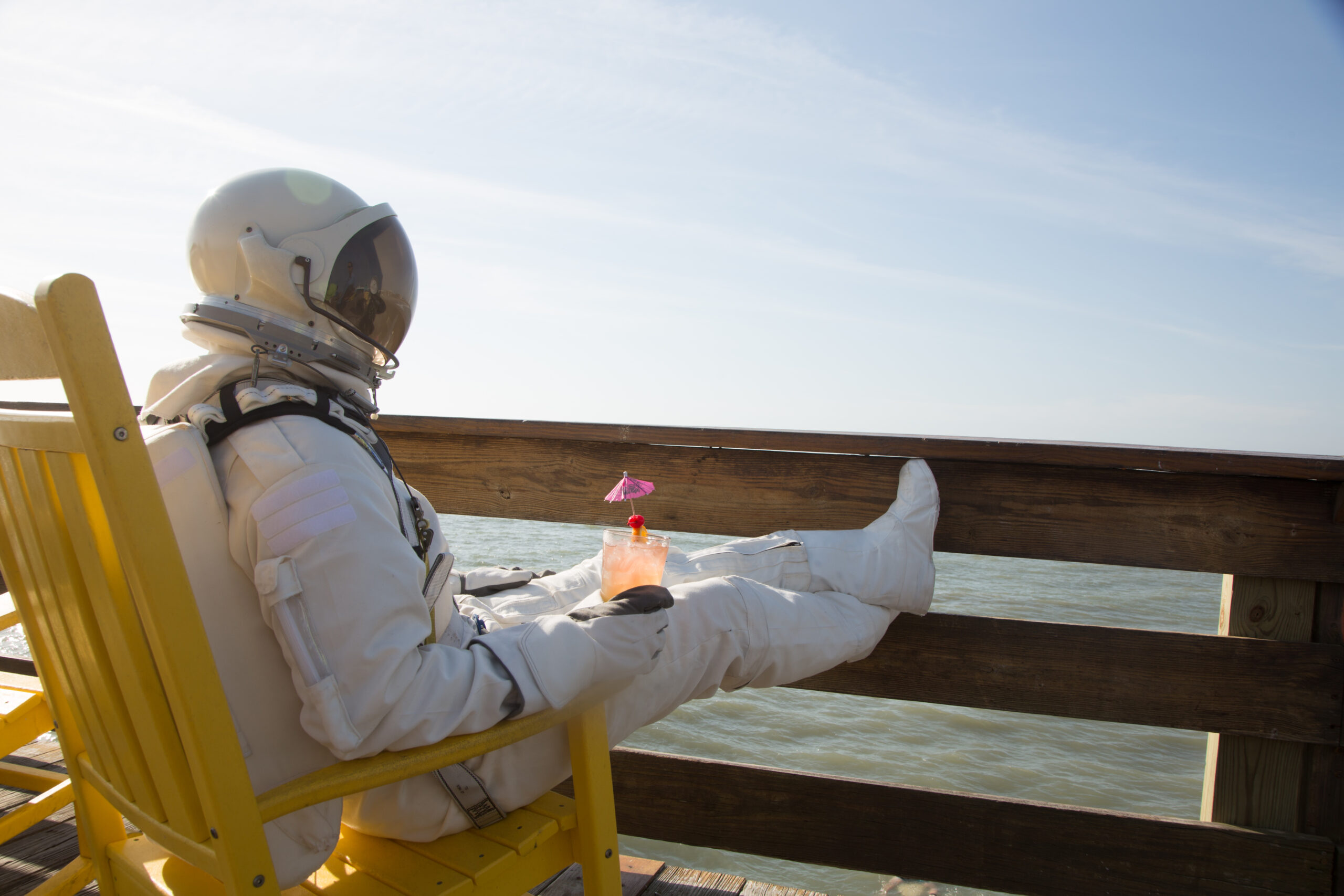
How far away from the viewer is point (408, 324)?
133 cm

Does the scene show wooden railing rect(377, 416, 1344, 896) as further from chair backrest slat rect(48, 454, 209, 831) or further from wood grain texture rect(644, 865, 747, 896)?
chair backrest slat rect(48, 454, 209, 831)

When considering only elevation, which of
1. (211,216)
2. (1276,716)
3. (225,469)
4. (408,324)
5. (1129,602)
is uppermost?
(211,216)

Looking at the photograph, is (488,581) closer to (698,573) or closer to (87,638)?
(698,573)

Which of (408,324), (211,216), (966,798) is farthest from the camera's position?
(966,798)

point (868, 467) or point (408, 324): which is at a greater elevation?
point (408, 324)

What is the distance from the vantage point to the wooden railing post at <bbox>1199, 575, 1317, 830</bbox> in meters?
1.69

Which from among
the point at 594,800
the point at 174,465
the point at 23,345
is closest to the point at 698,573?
the point at 594,800

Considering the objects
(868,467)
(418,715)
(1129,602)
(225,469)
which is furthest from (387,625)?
(1129,602)

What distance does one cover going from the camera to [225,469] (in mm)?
932

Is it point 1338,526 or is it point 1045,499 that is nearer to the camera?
point 1338,526

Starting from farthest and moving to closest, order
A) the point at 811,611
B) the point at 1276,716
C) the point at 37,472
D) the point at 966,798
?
the point at 966,798
the point at 1276,716
the point at 811,611
the point at 37,472

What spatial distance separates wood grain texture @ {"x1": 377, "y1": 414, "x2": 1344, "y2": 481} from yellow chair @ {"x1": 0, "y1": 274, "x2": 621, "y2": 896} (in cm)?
89

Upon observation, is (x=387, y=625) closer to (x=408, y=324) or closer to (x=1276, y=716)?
(x=408, y=324)

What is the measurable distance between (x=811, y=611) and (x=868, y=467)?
41 cm
